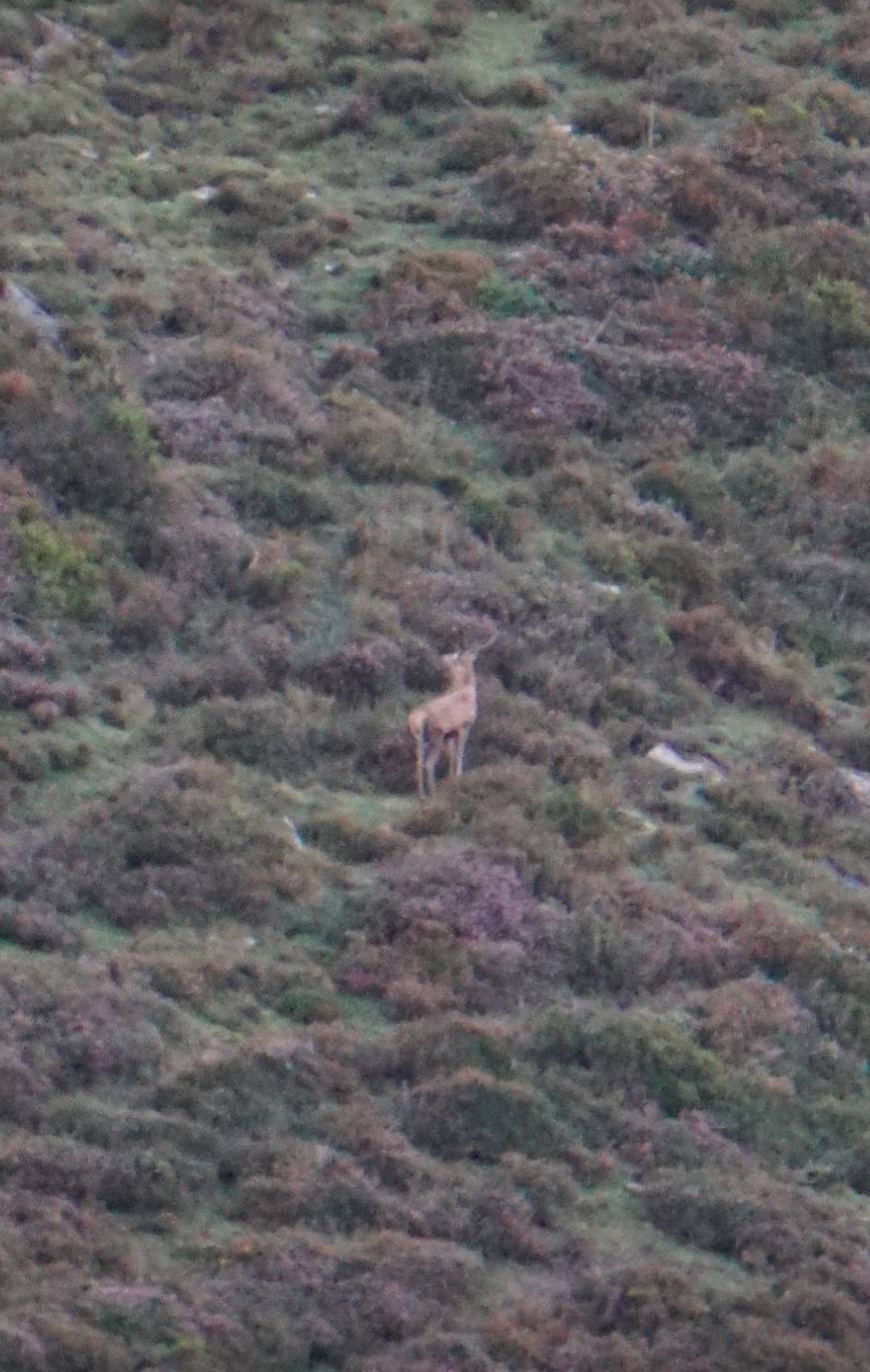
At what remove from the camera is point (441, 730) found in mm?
19812

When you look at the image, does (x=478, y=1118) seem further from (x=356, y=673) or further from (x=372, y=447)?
(x=372, y=447)

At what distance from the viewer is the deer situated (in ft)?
64.4

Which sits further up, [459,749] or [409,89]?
[409,89]

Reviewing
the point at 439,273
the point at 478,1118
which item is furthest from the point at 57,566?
the point at 439,273

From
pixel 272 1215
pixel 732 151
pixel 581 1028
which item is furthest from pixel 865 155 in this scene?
pixel 272 1215

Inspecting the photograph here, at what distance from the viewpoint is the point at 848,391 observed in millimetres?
27781

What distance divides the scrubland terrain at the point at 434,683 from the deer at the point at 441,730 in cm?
21

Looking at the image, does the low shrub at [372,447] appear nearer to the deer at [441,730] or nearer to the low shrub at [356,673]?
the low shrub at [356,673]

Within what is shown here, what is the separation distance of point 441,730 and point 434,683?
143cm

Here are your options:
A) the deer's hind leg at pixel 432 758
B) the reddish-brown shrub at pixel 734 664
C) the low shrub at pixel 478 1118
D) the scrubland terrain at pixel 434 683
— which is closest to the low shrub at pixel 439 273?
the scrubland terrain at pixel 434 683

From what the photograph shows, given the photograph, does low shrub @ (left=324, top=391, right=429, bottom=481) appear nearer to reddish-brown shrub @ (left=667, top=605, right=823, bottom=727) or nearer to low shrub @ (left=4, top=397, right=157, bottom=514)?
low shrub @ (left=4, top=397, right=157, bottom=514)

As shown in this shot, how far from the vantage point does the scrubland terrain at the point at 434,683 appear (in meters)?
14.6

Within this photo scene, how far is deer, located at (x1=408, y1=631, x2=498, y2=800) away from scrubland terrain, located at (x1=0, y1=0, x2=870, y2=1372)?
0.21 metres

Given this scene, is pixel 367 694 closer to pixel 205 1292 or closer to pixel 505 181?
pixel 205 1292
